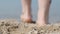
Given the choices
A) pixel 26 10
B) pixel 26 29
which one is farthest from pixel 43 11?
pixel 26 10

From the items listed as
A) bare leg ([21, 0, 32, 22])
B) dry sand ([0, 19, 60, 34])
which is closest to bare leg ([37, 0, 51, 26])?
dry sand ([0, 19, 60, 34])

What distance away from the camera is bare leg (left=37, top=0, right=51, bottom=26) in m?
2.28

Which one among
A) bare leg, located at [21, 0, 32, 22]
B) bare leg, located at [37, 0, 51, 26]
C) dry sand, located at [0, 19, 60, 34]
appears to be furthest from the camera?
bare leg, located at [21, 0, 32, 22]

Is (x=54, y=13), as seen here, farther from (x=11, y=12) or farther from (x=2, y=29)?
(x=2, y=29)

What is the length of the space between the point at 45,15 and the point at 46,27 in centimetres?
14

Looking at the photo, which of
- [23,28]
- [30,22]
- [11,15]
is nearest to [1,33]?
[23,28]

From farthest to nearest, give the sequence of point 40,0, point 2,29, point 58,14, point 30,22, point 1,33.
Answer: point 58,14
point 30,22
point 40,0
point 2,29
point 1,33

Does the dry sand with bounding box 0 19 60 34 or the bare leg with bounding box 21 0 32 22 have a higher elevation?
the bare leg with bounding box 21 0 32 22

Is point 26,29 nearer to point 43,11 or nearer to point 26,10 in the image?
point 43,11

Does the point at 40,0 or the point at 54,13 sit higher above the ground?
the point at 40,0

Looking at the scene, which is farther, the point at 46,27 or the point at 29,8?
the point at 29,8

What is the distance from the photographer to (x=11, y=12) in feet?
12.7

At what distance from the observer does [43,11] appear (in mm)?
2297

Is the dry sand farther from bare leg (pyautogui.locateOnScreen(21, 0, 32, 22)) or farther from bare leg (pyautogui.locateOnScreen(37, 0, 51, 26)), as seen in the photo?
bare leg (pyautogui.locateOnScreen(21, 0, 32, 22))
